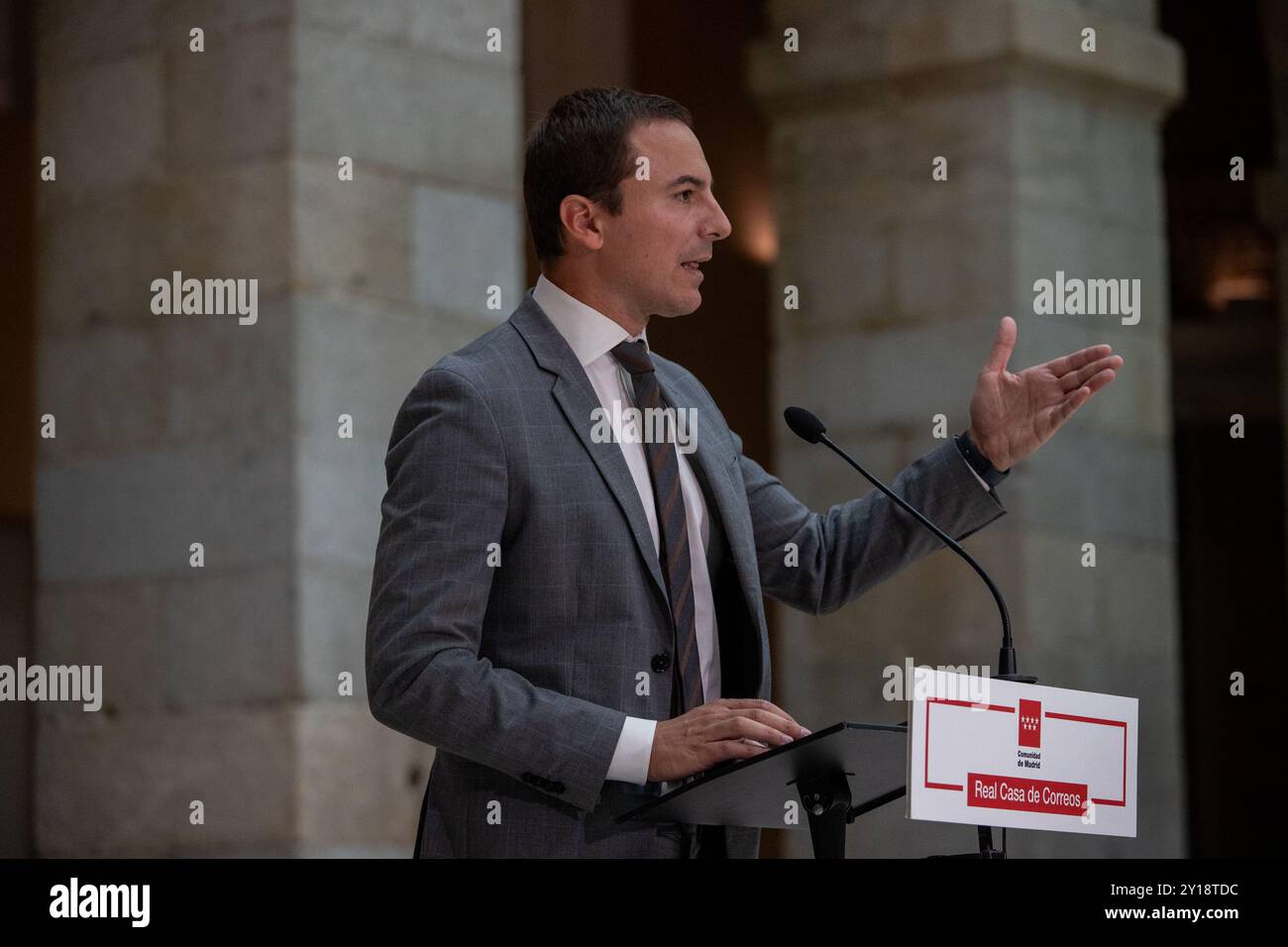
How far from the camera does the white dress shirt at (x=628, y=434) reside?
3033 mm

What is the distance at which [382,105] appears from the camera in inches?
204

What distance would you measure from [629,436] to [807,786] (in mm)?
659

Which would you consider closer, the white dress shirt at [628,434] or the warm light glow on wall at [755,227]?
the white dress shirt at [628,434]

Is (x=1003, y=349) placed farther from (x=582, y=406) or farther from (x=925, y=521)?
(x=582, y=406)

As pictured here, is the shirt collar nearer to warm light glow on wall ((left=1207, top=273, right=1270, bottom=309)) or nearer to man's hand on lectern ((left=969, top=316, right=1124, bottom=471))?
man's hand on lectern ((left=969, top=316, right=1124, bottom=471))

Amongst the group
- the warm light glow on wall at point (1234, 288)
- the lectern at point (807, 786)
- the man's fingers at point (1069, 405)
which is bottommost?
the lectern at point (807, 786)

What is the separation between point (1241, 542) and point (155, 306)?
9102 mm

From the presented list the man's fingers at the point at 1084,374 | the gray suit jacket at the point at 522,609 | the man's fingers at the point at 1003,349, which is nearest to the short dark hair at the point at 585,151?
the gray suit jacket at the point at 522,609

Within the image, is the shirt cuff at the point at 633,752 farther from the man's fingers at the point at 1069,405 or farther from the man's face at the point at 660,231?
the man's fingers at the point at 1069,405

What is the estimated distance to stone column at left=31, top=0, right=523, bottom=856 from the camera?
492cm

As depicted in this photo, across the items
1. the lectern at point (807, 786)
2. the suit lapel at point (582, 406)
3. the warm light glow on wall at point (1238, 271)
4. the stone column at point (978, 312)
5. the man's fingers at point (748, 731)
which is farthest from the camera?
the warm light glow on wall at point (1238, 271)

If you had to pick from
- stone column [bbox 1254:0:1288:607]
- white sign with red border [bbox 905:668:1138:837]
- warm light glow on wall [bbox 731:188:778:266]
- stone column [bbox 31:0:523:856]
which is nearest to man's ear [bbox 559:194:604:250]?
white sign with red border [bbox 905:668:1138:837]
